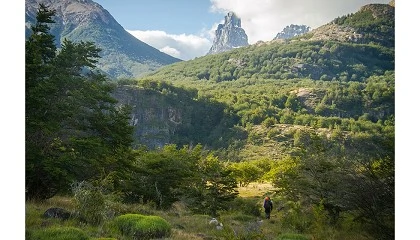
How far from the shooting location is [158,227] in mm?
6938

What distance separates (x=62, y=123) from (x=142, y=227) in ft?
16.9

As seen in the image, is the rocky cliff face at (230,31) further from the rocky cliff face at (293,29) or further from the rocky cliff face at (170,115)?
the rocky cliff face at (170,115)

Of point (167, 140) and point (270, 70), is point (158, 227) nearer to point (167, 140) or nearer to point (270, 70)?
point (167, 140)

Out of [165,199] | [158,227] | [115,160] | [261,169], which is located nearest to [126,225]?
[158,227]

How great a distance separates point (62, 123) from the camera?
10414 millimetres

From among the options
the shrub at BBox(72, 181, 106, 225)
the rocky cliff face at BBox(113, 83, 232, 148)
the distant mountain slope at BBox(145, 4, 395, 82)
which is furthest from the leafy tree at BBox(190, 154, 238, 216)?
the distant mountain slope at BBox(145, 4, 395, 82)

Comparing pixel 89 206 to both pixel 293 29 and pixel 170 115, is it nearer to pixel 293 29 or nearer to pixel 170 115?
pixel 293 29

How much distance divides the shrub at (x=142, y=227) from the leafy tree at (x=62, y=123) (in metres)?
2.40

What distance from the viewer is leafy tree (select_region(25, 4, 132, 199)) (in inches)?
322

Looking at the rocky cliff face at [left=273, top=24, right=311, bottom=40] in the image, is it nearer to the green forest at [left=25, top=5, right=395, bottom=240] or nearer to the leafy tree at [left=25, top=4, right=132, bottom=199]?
the green forest at [left=25, top=5, right=395, bottom=240]

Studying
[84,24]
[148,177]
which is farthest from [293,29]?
[84,24]

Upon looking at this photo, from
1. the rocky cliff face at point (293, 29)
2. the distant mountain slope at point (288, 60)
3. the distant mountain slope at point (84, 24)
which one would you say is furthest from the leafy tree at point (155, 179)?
the distant mountain slope at point (288, 60)

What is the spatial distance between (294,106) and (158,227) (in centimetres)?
9480

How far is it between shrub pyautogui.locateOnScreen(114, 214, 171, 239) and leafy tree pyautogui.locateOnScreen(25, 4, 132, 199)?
7.87 ft
